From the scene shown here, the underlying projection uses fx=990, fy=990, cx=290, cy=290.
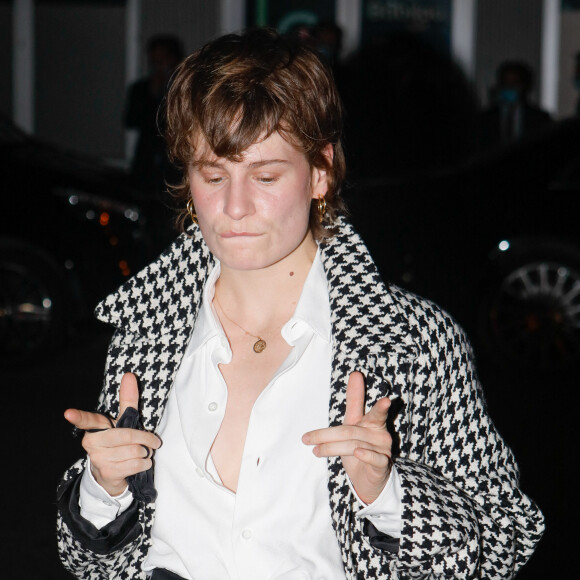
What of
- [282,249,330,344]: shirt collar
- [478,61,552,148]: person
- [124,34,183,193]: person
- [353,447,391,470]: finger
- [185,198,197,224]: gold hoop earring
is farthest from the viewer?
[478,61,552,148]: person

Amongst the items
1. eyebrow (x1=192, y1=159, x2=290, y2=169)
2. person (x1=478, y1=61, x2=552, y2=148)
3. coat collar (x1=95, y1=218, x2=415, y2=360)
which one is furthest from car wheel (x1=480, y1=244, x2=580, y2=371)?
eyebrow (x1=192, y1=159, x2=290, y2=169)

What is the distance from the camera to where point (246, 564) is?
1.67 metres

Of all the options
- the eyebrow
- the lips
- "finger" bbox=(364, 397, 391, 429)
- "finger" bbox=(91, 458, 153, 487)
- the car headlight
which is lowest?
the car headlight

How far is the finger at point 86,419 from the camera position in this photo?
160 cm

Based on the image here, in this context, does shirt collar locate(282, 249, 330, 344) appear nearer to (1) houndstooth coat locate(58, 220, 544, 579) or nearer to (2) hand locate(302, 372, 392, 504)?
(1) houndstooth coat locate(58, 220, 544, 579)

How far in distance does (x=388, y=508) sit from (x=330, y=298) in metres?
0.44

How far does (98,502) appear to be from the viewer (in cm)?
170

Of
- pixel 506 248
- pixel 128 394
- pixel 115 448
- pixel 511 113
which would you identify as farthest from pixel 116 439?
pixel 511 113

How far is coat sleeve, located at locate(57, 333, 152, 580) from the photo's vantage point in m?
1.73

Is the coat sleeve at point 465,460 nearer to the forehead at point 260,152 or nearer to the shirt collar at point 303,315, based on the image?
the shirt collar at point 303,315

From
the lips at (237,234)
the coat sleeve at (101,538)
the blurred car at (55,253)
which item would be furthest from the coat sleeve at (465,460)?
the blurred car at (55,253)

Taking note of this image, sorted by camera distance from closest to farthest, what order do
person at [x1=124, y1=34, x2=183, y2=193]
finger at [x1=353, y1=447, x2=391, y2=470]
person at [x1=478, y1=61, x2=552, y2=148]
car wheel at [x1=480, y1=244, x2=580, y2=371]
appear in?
finger at [x1=353, y1=447, x2=391, y2=470], car wheel at [x1=480, y1=244, x2=580, y2=371], person at [x1=124, y1=34, x2=183, y2=193], person at [x1=478, y1=61, x2=552, y2=148]

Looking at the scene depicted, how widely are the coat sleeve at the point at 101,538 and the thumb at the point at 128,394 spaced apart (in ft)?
0.36

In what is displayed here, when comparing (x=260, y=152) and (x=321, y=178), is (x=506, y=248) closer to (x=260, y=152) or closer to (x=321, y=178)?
(x=321, y=178)
